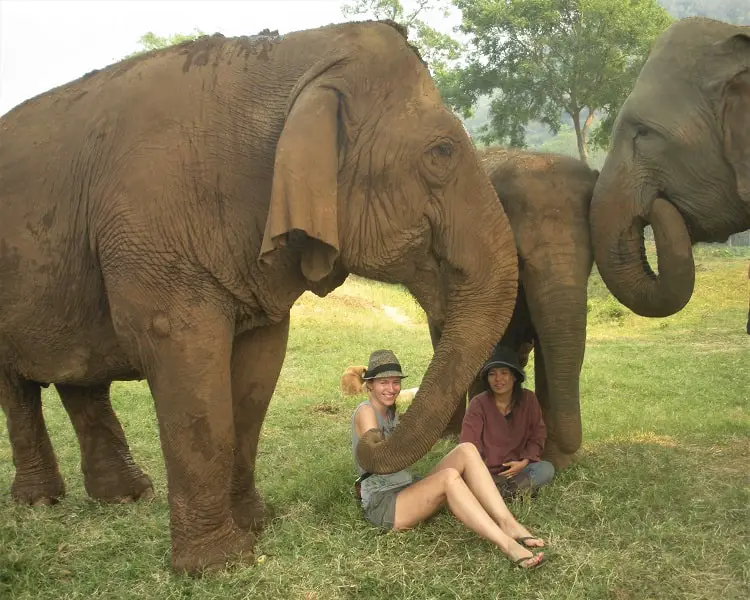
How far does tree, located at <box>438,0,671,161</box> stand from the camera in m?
23.5

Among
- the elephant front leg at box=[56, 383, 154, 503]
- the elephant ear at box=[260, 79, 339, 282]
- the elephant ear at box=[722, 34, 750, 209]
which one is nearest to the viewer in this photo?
the elephant ear at box=[260, 79, 339, 282]

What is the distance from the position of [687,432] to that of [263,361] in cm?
389

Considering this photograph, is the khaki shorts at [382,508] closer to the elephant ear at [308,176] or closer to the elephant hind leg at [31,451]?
the elephant ear at [308,176]

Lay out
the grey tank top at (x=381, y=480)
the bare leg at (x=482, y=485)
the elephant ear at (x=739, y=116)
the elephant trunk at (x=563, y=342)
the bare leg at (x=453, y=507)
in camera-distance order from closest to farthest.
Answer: the bare leg at (x=453, y=507)
the bare leg at (x=482, y=485)
the grey tank top at (x=381, y=480)
the elephant ear at (x=739, y=116)
the elephant trunk at (x=563, y=342)

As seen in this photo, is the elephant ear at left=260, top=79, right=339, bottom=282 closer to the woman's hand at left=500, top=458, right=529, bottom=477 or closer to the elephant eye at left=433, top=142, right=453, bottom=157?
the elephant eye at left=433, top=142, right=453, bottom=157

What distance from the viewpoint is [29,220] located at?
3848 mm

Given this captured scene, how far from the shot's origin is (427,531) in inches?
161

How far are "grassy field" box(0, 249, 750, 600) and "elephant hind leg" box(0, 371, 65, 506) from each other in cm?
14

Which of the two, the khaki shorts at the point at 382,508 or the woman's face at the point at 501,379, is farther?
the woman's face at the point at 501,379

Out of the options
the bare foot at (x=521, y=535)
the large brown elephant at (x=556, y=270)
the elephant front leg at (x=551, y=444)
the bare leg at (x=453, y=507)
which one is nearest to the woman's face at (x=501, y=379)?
the large brown elephant at (x=556, y=270)

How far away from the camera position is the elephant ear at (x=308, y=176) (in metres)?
3.15

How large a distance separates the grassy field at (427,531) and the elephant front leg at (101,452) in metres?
0.15

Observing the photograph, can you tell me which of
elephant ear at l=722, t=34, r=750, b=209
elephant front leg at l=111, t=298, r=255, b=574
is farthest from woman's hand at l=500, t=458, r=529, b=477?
elephant ear at l=722, t=34, r=750, b=209

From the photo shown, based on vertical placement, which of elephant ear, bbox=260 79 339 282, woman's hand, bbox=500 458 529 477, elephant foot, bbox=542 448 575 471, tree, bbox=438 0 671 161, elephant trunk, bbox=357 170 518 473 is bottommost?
elephant foot, bbox=542 448 575 471
